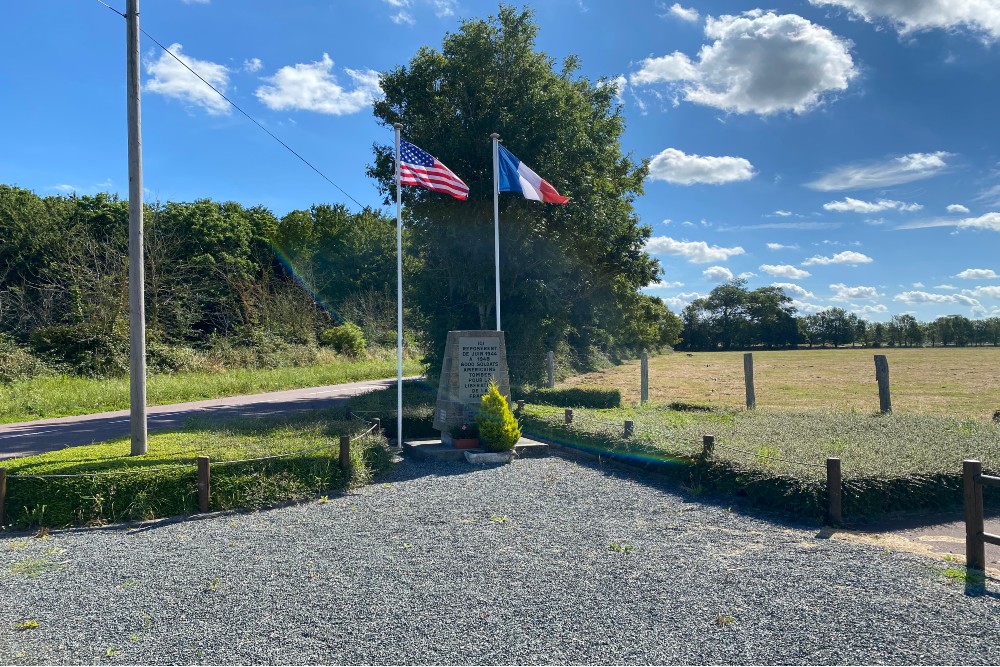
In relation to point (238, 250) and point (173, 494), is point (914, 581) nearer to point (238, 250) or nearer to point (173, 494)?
point (173, 494)

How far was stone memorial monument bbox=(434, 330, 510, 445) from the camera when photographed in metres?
11.6

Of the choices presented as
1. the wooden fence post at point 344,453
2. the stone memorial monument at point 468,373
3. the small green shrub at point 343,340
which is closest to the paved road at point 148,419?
the stone memorial monument at point 468,373

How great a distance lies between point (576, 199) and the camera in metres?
Answer: 18.0

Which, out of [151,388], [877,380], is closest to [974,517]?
[877,380]

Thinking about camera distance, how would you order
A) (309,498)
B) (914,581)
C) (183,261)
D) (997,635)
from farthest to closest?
(183,261) < (309,498) < (914,581) < (997,635)

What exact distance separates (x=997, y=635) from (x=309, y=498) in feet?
22.1

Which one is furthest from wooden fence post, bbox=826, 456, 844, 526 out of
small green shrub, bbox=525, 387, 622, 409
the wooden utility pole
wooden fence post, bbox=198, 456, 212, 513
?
small green shrub, bbox=525, 387, 622, 409

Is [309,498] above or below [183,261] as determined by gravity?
below

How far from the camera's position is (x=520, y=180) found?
496 inches

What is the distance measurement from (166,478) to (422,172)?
6.30 m

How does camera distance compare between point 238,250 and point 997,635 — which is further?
point 238,250

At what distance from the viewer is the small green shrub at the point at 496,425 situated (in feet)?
34.1

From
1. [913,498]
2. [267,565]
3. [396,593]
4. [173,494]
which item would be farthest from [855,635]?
[173,494]

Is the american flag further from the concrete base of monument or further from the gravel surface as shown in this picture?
the gravel surface
